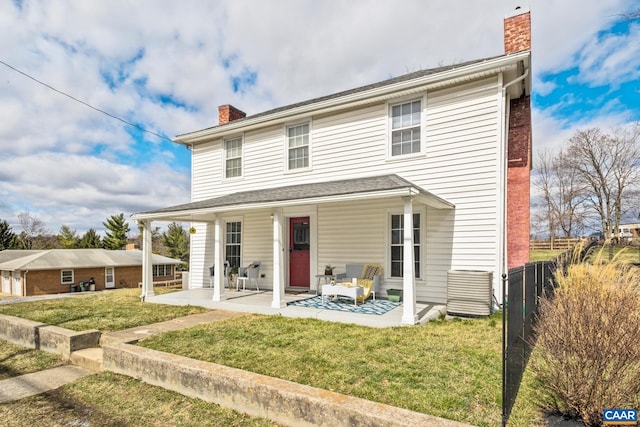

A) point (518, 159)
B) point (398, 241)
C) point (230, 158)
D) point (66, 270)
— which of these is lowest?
point (66, 270)

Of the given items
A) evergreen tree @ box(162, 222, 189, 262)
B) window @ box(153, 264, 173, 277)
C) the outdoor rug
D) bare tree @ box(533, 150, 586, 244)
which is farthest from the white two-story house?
bare tree @ box(533, 150, 586, 244)

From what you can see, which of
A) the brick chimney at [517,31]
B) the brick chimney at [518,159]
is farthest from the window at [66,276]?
the brick chimney at [517,31]

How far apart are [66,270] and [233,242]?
20027 millimetres

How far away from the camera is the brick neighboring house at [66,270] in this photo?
22.5 metres

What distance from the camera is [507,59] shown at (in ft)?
23.6

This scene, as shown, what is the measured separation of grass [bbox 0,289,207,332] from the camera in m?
7.16

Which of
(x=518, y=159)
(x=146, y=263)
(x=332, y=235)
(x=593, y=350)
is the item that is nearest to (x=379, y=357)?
(x=593, y=350)

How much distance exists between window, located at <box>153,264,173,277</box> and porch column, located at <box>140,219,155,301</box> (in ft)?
67.7

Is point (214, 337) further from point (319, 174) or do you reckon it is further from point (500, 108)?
point (500, 108)

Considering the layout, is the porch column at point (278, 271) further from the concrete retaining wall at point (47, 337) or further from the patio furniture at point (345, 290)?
the concrete retaining wall at point (47, 337)

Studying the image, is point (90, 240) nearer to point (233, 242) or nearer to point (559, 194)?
point (233, 242)

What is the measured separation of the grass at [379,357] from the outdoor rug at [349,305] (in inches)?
33.5

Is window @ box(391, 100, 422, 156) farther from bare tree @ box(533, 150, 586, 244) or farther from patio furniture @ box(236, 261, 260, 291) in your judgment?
bare tree @ box(533, 150, 586, 244)

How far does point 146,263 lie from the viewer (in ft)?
35.7
